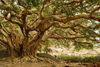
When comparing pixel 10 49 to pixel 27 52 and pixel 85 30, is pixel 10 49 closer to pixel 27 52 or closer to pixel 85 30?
pixel 27 52

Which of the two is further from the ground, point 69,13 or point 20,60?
point 69,13

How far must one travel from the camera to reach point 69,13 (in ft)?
17.1

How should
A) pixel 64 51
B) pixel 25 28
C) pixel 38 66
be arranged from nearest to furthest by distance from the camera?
1. pixel 38 66
2. pixel 25 28
3. pixel 64 51

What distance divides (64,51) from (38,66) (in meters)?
17.2

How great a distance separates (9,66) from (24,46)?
8.35 feet

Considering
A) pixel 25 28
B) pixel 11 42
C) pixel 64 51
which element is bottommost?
pixel 64 51

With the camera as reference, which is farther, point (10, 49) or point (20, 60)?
point (10, 49)

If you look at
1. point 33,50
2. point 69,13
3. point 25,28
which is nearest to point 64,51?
point 33,50

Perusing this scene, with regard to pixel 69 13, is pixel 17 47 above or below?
below

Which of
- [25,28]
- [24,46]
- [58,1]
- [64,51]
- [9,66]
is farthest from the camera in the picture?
[64,51]

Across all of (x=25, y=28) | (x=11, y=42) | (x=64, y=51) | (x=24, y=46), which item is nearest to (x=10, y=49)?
(x=11, y=42)

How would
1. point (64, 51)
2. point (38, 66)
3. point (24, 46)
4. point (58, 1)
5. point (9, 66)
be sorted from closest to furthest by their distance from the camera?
point (58, 1), point (9, 66), point (38, 66), point (24, 46), point (64, 51)

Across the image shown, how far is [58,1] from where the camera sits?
520cm

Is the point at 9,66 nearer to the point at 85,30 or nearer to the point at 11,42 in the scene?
the point at 11,42
